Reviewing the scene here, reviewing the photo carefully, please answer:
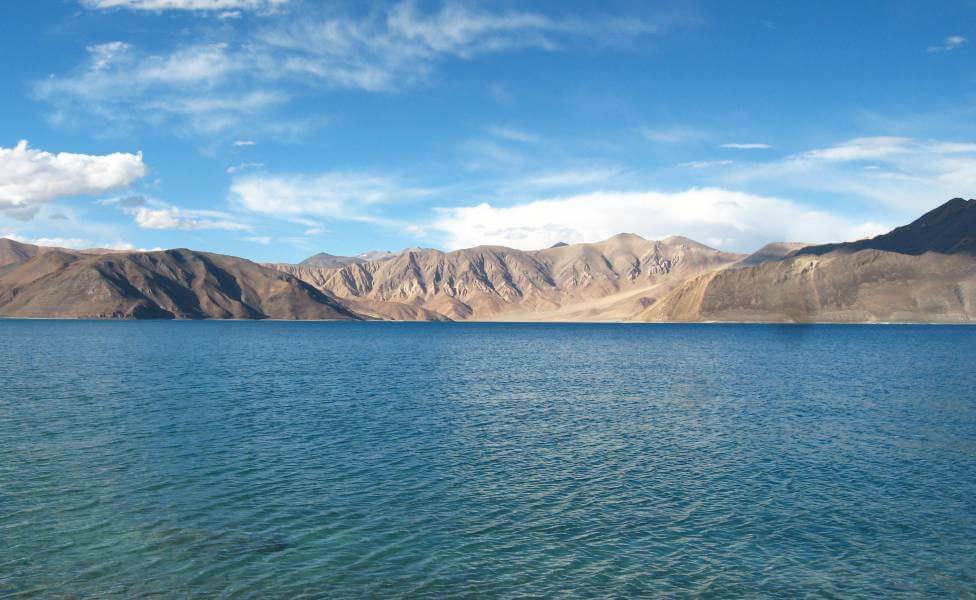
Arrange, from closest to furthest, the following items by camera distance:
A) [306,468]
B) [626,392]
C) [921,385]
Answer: [306,468] < [626,392] < [921,385]

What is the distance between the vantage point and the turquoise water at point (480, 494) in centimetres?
1992

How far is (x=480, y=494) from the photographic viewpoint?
28266 mm

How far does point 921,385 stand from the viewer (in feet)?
232

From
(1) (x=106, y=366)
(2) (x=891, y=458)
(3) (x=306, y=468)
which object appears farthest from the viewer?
(1) (x=106, y=366)

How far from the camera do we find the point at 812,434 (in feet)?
140

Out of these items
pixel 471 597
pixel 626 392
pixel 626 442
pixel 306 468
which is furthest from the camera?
pixel 626 392

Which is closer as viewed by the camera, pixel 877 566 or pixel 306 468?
pixel 877 566

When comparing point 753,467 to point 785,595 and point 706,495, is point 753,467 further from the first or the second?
point 785,595

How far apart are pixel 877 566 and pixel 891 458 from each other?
17358mm

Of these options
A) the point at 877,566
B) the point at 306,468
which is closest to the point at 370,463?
the point at 306,468

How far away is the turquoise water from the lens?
19.9 meters

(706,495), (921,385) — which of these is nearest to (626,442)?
(706,495)

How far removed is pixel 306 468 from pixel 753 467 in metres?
22.2

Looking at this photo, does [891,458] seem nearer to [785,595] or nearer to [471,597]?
[785,595]
